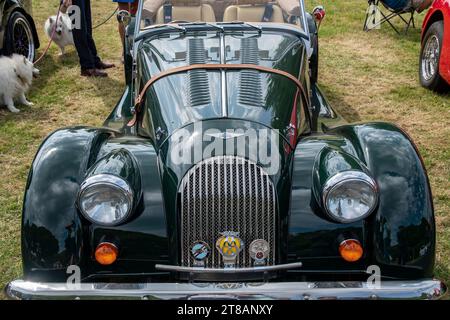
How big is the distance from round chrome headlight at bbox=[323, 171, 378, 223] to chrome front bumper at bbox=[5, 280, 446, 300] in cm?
36

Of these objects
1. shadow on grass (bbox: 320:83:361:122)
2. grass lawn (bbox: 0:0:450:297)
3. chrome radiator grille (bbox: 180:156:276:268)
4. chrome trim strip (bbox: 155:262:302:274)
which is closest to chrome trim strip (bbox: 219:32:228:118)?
chrome radiator grille (bbox: 180:156:276:268)

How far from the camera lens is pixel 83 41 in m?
7.88

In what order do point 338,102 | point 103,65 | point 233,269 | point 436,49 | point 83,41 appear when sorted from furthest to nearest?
point 103,65
point 83,41
point 436,49
point 338,102
point 233,269

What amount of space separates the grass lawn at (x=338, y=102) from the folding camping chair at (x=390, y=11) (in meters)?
0.17

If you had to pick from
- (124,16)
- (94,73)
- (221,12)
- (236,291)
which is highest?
(221,12)

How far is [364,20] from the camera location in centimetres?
1078

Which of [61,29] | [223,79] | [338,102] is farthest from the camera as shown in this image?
[61,29]

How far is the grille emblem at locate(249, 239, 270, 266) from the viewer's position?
3201 mm

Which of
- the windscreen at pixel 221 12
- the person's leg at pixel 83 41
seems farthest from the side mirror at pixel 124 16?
the person's leg at pixel 83 41

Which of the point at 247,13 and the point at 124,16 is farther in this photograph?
the point at 124,16

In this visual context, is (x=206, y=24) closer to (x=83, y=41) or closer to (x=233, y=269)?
(x=233, y=269)

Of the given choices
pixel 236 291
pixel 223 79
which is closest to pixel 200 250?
pixel 236 291

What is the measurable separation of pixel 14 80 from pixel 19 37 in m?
1.53

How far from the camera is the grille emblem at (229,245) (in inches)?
125
